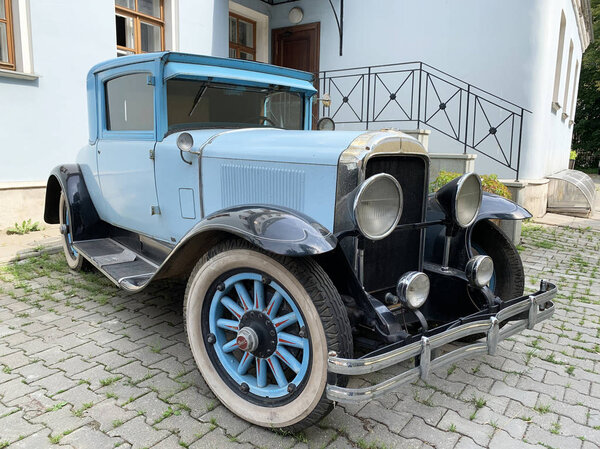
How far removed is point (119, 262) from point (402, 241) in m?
2.09

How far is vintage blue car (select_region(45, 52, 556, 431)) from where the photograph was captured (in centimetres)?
200

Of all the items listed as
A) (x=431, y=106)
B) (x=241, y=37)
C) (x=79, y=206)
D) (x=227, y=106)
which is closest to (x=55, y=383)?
(x=79, y=206)

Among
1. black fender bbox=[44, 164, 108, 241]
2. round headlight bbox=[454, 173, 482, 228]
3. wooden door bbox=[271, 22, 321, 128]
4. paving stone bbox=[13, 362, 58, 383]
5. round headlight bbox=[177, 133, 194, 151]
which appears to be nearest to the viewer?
round headlight bbox=[454, 173, 482, 228]

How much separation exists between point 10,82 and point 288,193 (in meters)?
4.87

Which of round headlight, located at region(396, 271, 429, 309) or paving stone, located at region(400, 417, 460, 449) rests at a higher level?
round headlight, located at region(396, 271, 429, 309)

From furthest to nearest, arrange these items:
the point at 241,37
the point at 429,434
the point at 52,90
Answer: the point at 241,37 < the point at 52,90 < the point at 429,434

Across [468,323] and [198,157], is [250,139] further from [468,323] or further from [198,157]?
[468,323]

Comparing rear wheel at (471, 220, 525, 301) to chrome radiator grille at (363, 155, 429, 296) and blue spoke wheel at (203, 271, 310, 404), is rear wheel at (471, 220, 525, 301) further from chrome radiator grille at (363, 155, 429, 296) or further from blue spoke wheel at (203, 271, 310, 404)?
blue spoke wheel at (203, 271, 310, 404)

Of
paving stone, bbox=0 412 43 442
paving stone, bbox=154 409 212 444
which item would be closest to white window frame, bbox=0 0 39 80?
paving stone, bbox=0 412 43 442

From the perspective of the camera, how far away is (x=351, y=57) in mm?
8977

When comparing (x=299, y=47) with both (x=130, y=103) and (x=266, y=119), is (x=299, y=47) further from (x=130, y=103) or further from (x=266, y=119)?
(x=130, y=103)

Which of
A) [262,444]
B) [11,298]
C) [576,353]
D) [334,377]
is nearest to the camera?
[334,377]

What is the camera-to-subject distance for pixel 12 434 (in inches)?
83.3

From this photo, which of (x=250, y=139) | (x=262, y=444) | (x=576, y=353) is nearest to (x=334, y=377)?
(x=262, y=444)
